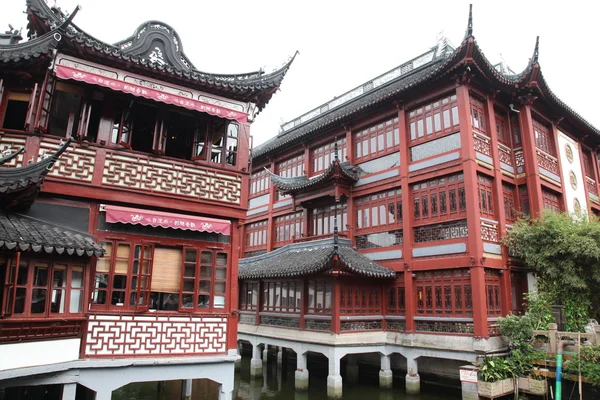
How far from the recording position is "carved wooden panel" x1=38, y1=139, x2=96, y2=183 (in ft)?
28.7

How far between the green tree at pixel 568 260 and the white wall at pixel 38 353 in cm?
1336

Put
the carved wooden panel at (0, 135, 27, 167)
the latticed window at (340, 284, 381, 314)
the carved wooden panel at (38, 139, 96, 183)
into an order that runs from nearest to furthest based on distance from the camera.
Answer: the carved wooden panel at (0, 135, 27, 167), the carved wooden panel at (38, 139, 96, 183), the latticed window at (340, 284, 381, 314)

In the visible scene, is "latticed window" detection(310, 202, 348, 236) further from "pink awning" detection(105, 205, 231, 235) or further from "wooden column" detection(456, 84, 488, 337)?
"pink awning" detection(105, 205, 231, 235)

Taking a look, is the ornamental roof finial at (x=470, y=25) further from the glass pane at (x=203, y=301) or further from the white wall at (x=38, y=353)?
the white wall at (x=38, y=353)

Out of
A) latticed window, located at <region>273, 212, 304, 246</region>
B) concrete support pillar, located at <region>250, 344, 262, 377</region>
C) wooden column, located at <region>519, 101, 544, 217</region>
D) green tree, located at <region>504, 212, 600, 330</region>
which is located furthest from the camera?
latticed window, located at <region>273, 212, 304, 246</region>

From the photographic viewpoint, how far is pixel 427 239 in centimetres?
1584

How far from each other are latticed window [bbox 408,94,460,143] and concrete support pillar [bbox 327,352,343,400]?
8.51 metres

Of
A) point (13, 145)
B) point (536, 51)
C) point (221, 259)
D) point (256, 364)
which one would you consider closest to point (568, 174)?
point (536, 51)

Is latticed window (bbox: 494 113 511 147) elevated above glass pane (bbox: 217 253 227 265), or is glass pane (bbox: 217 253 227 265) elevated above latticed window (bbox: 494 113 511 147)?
latticed window (bbox: 494 113 511 147)

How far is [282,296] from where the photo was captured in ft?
59.6

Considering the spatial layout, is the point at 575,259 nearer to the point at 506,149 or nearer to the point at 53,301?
the point at 506,149

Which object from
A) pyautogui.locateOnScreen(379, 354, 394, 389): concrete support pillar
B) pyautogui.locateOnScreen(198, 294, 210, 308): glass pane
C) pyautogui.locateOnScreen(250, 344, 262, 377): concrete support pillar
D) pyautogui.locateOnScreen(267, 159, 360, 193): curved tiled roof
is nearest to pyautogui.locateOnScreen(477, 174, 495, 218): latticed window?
pyautogui.locateOnScreen(267, 159, 360, 193): curved tiled roof

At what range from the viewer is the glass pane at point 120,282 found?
906cm

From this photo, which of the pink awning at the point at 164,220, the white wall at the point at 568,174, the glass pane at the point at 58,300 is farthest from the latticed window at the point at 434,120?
the glass pane at the point at 58,300
